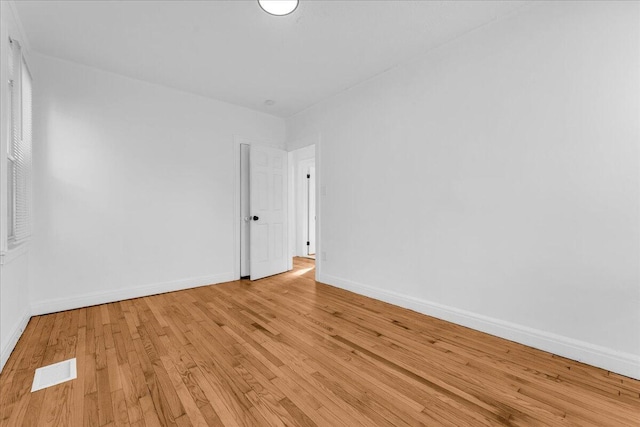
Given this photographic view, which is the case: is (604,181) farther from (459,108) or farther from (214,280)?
(214,280)

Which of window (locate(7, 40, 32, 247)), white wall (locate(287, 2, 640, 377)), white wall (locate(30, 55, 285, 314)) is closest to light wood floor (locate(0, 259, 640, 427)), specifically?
white wall (locate(287, 2, 640, 377))

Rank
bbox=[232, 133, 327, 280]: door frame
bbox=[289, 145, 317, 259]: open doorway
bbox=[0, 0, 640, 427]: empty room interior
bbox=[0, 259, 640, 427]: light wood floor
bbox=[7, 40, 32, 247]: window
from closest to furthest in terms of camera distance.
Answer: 1. bbox=[0, 259, 640, 427]: light wood floor
2. bbox=[0, 0, 640, 427]: empty room interior
3. bbox=[7, 40, 32, 247]: window
4. bbox=[232, 133, 327, 280]: door frame
5. bbox=[289, 145, 317, 259]: open doorway

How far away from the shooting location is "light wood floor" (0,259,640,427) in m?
1.43

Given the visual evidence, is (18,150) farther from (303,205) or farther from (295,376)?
(303,205)

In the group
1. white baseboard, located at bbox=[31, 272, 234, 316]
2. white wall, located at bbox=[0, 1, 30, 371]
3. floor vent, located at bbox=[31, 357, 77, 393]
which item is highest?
white wall, located at bbox=[0, 1, 30, 371]

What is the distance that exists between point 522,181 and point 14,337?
165 inches

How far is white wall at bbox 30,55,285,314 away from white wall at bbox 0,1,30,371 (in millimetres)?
329

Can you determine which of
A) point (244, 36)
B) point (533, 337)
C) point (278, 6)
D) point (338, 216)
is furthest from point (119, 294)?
point (533, 337)

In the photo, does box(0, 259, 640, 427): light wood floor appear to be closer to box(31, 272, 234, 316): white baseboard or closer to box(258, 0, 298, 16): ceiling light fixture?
box(31, 272, 234, 316): white baseboard

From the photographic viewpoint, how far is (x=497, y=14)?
2248mm

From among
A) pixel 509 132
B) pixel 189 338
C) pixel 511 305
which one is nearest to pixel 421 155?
pixel 509 132

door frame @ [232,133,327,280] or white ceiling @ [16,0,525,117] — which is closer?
white ceiling @ [16,0,525,117]

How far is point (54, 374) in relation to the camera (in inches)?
70.9

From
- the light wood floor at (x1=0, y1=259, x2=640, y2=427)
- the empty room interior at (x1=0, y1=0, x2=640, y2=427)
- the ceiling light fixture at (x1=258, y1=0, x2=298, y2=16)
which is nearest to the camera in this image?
the light wood floor at (x1=0, y1=259, x2=640, y2=427)
